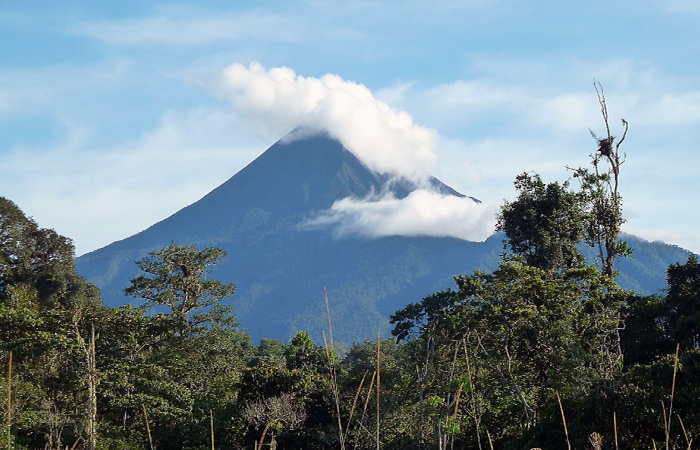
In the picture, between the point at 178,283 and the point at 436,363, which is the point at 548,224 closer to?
the point at 436,363

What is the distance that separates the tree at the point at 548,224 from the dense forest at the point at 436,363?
0.21 feet

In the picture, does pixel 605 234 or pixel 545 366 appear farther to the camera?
pixel 605 234

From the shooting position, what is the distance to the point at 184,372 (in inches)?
875

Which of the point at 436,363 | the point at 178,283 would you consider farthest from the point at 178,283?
the point at 436,363

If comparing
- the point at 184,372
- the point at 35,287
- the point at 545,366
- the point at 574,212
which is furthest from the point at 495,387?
the point at 35,287

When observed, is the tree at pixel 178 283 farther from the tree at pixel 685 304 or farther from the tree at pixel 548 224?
the tree at pixel 685 304

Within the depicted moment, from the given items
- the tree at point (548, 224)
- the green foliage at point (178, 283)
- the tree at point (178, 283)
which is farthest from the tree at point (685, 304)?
the green foliage at point (178, 283)

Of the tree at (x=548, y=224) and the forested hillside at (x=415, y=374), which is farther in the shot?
the tree at (x=548, y=224)

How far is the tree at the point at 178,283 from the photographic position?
89.6 feet

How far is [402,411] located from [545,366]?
5016mm

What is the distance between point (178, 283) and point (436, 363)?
598 inches

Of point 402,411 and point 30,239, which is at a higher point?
point 30,239

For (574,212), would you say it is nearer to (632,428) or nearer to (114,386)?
(632,428)

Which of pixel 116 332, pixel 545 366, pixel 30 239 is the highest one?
pixel 30 239
